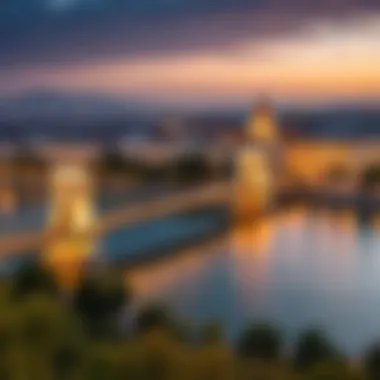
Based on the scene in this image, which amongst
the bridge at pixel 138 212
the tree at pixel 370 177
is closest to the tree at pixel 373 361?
the tree at pixel 370 177

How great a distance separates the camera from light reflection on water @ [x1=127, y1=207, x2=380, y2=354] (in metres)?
2.15

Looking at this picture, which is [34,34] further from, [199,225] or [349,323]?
[349,323]

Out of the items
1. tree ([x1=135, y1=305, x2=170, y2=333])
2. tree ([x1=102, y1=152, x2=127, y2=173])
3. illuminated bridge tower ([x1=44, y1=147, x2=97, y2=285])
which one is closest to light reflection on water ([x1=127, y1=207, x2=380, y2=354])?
tree ([x1=135, y1=305, x2=170, y2=333])

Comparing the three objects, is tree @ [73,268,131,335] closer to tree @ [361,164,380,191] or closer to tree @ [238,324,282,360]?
tree @ [238,324,282,360]

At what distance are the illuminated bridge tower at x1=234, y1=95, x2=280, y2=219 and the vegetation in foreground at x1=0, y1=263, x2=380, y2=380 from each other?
355 mm

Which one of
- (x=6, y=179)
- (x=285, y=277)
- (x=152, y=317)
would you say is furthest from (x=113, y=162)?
(x=285, y=277)

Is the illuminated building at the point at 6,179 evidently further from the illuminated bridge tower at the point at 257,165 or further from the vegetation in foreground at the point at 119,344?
the illuminated bridge tower at the point at 257,165

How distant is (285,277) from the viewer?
225cm

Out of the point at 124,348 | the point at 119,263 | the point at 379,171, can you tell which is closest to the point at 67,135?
the point at 119,263

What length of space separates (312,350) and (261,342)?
0.13 meters

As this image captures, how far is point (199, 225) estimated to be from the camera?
2.23 metres

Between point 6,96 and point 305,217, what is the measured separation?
0.88 meters

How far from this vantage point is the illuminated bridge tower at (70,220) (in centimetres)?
220

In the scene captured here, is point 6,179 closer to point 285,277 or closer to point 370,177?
point 285,277
